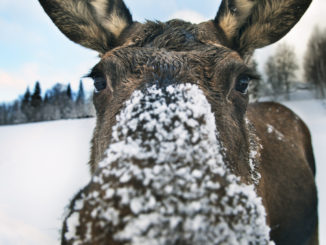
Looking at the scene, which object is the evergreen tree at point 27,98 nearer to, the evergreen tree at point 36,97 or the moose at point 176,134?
the evergreen tree at point 36,97

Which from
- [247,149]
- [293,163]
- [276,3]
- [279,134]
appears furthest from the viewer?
[279,134]

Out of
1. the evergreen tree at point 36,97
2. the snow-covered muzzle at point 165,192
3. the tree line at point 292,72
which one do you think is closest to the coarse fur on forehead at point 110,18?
the snow-covered muzzle at point 165,192

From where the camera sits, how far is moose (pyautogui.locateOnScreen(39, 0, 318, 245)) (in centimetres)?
121

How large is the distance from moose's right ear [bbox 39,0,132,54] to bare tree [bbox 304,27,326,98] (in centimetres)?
4320

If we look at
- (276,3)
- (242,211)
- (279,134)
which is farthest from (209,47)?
(279,134)

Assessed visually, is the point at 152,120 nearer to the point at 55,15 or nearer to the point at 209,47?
the point at 209,47

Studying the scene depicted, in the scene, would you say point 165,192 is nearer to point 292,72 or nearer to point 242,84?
point 242,84

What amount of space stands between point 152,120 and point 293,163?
426 cm

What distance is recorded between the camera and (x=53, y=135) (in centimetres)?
1995

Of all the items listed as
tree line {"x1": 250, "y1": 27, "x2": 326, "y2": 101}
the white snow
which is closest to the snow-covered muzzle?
the white snow

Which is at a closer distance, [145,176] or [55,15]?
[145,176]

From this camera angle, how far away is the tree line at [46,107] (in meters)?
81.0

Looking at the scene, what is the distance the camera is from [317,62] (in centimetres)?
3941

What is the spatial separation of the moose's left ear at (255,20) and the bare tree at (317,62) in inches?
1657
